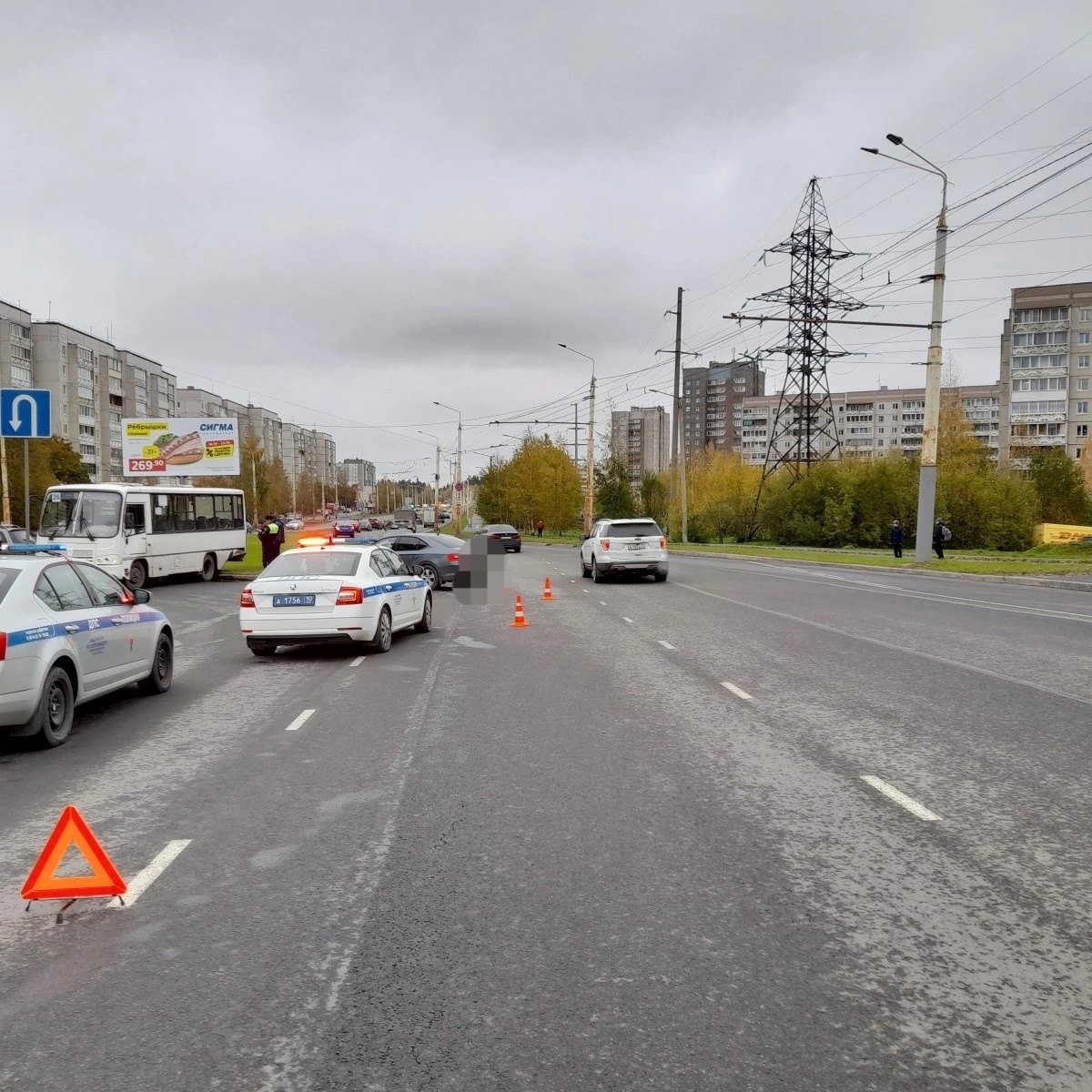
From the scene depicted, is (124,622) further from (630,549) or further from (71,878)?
(630,549)

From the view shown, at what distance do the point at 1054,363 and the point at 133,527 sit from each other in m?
94.2

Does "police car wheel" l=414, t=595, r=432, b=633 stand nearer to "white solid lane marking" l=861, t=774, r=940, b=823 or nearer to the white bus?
"white solid lane marking" l=861, t=774, r=940, b=823

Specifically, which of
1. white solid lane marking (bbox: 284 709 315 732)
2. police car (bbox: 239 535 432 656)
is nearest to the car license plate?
police car (bbox: 239 535 432 656)

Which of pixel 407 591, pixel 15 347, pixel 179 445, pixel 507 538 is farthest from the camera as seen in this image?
pixel 15 347

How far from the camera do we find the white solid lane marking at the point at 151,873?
484 centimetres

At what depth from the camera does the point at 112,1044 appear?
3480 millimetres

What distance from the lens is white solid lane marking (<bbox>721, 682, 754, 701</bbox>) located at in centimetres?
1033

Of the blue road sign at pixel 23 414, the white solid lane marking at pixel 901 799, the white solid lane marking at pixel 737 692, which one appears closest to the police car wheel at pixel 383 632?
the white solid lane marking at pixel 737 692

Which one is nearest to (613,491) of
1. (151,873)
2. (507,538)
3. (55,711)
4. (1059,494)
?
(507,538)

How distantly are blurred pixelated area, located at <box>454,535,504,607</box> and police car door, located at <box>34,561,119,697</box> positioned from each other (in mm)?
13405

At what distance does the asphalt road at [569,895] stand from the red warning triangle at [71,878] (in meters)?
0.11

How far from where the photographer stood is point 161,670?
11289 millimetres

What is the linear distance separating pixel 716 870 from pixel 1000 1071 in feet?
6.35

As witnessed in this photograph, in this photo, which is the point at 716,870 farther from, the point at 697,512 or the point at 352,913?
the point at 697,512
